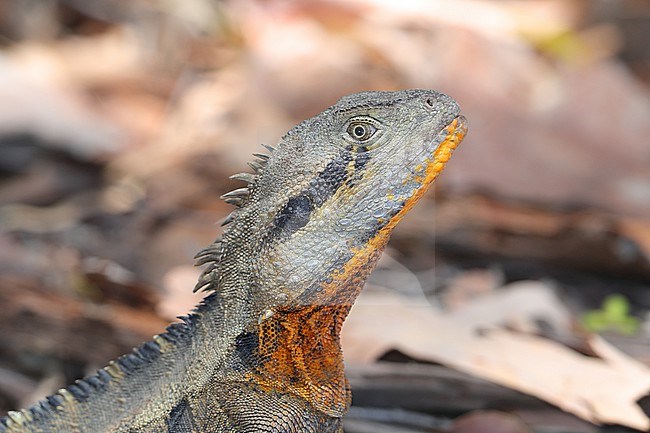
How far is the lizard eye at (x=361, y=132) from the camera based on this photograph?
3740mm

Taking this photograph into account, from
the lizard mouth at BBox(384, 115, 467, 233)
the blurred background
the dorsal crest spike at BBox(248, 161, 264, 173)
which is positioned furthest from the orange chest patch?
the blurred background

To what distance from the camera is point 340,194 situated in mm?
3723

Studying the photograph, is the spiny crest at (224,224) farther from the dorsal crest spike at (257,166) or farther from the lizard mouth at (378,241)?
the lizard mouth at (378,241)

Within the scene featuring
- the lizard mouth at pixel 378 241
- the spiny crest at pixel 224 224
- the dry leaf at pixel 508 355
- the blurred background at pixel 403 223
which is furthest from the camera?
the blurred background at pixel 403 223

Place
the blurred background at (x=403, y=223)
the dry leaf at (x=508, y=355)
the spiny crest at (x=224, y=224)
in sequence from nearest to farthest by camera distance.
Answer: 1. the spiny crest at (x=224, y=224)
2. the dry leaf at (x=508, y=355)
3. the blurred background at (x=403, y=223)

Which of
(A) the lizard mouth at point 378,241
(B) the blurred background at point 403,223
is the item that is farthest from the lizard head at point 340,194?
(B) the blurred background at point 403,223

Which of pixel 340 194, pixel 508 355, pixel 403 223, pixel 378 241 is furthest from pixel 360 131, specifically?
pixel 403 223

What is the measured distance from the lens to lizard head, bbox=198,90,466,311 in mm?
3660

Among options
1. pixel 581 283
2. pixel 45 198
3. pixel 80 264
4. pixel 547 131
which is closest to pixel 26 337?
pixel 80 264

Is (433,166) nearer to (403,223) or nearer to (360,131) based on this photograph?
(360,131)

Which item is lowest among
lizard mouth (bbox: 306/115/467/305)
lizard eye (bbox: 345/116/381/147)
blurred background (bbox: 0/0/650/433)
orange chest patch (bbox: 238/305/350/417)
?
orange chest patch (bbox: 238/305/350/417)

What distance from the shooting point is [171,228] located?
7.65 m

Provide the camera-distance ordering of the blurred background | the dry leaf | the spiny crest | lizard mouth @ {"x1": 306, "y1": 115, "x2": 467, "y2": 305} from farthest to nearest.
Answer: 1. the blurred background
2. the dry leaf
3. the spiny crest
4. lizard mouth @ {"x1": 306, "y1": 115, "x2": 467, "y2": 305}

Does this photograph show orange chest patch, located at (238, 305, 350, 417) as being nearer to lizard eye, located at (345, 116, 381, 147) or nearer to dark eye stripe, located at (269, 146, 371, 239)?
dark eye stripe, located at (269, 146, 371, 239)
